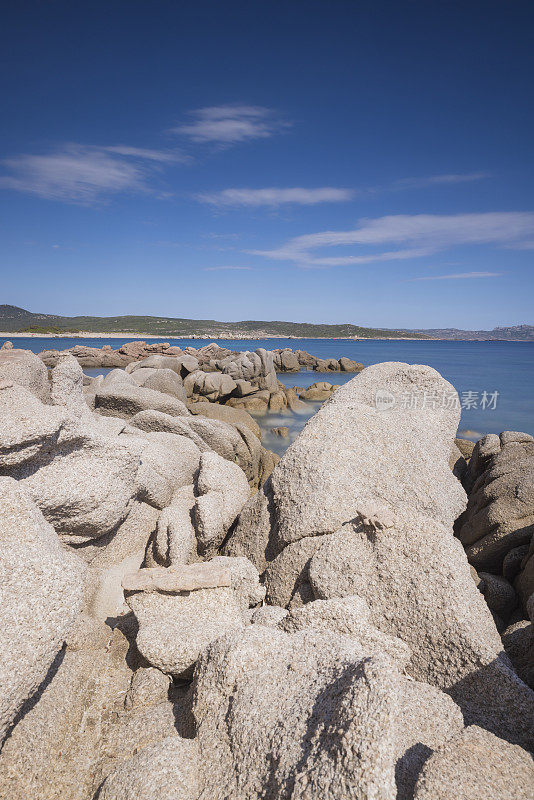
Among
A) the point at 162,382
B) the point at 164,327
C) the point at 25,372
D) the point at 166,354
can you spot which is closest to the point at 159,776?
the point at 25,372

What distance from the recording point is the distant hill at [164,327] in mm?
124938

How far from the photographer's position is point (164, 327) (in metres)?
136

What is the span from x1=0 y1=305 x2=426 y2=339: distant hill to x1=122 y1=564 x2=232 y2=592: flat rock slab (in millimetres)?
117663

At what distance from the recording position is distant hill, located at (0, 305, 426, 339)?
12494 centimetres

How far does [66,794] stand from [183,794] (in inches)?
32.6

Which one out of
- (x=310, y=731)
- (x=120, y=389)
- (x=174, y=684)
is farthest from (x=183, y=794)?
(x=120, y=389)

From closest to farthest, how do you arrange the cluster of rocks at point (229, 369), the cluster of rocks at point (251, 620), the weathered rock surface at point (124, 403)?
the cluster of rocks at point (251, 620) < the weathered rock surface at point (124, 403) < the cluster of rocks at point (229, 369)

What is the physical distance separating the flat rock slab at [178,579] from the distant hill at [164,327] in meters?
118

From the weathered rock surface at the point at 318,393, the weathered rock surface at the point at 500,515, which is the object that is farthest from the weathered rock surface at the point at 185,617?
the weathered rock surface at the point at 318,393

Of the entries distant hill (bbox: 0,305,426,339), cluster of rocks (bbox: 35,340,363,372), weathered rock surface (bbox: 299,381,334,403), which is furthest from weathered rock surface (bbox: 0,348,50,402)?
distant hill (bbox: 0,305,426,339)

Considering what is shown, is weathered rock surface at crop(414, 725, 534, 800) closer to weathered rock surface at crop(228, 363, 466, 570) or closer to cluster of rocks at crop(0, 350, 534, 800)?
cluster of rocks at crop(0, 350, 534, 800)

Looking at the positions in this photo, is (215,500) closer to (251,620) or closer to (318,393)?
(251,620)

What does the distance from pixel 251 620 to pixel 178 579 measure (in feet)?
2.35

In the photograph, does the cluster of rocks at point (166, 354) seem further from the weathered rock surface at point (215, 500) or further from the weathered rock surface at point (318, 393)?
the weathered rock surface at point (215, 500)
